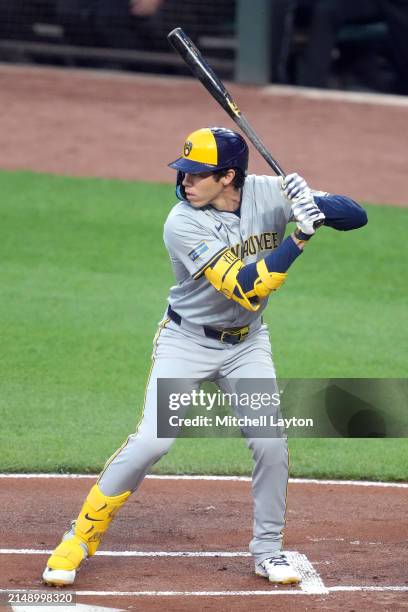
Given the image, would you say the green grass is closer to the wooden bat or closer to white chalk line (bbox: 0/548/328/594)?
white chalk line (bbox: 0/548/328/594)

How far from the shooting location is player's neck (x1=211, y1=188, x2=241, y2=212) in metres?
5.16

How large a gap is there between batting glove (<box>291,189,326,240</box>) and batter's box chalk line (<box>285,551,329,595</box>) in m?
1.41

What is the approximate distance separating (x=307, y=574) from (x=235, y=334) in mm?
1048

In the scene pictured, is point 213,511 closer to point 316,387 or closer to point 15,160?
point 316,387

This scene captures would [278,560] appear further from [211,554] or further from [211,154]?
[211,154]

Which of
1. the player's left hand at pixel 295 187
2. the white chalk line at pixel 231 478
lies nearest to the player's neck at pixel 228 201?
the player's left hand at pixel 295 187

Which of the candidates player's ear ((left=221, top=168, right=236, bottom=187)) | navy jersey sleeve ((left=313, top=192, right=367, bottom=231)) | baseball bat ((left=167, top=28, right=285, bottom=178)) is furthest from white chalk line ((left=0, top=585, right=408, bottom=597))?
baseball bat ((left=167, top=28, right=285, bottom=178))

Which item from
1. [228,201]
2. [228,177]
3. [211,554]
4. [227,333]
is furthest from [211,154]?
[211,554]

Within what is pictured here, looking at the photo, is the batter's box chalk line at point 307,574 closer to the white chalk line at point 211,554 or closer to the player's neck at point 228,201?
the white chalk line at point 211,554

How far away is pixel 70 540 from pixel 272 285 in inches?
52.4

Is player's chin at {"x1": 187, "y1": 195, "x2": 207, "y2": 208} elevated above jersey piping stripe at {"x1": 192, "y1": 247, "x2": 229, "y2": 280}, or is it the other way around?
player's chin at {"x1": 187, "y1": 195, "x2": 207, "y2": 208}

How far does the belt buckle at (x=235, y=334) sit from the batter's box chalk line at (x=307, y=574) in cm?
96

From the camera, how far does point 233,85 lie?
1655 cm

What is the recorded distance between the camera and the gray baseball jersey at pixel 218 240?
Result: 5035 mm
